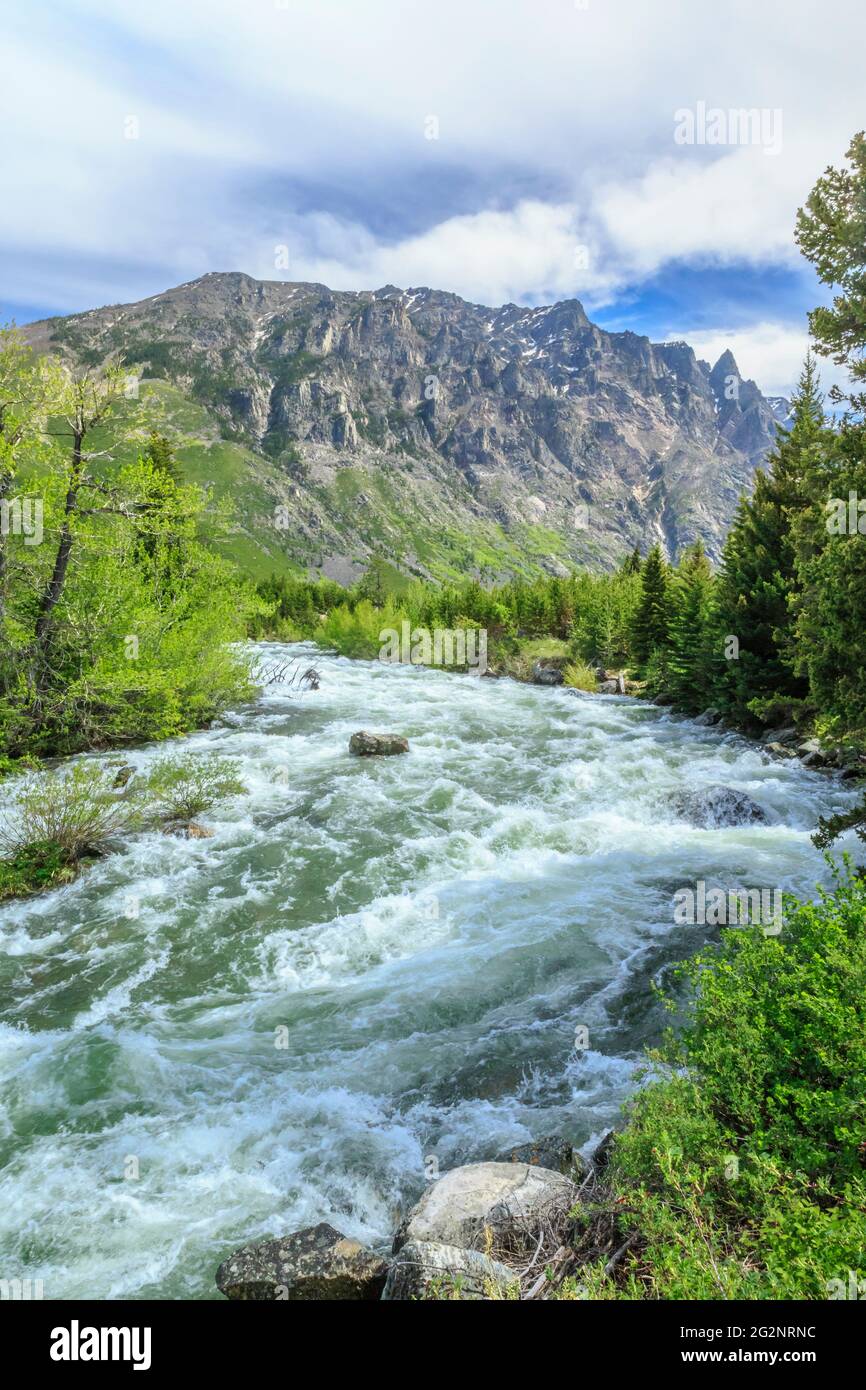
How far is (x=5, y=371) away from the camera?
13.1 meters

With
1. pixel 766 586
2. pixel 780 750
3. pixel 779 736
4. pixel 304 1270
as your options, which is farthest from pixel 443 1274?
pixel 766 586

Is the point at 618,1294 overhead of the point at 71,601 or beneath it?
beneath

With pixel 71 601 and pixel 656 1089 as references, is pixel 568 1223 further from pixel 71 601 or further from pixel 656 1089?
pixel 71 601

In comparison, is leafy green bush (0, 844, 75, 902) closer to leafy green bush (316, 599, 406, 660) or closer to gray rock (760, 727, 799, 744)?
gray rock (760, 727, 799, 744)

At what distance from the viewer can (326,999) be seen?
10.4 m

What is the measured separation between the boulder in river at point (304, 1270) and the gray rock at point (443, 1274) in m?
0.49

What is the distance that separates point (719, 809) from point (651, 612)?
1099 inches

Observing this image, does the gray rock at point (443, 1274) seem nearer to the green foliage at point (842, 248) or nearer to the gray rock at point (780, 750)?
the green foliage at point (842, 248)

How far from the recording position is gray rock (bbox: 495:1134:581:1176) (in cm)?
617

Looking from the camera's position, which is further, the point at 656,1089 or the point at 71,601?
the point at 71,601

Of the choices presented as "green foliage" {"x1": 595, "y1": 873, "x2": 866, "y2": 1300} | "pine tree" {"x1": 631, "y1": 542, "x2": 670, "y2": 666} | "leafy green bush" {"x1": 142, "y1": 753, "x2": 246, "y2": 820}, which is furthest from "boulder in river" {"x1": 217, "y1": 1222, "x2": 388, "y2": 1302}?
"pine tree" {"x1": 631, "y1": 542, "x2": 670, "y2": 666}

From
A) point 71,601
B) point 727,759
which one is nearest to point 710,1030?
point 71,601

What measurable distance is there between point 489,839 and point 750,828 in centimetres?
713

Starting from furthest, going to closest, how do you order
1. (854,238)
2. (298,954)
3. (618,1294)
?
(298,954)
(854,238)
(618,1294)
